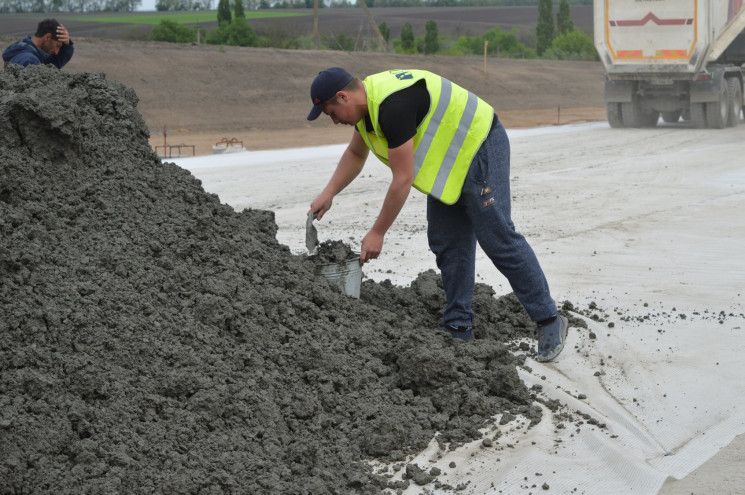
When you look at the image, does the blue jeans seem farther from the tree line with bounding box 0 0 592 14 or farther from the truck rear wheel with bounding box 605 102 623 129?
the tree line with bounding box 0 0 592 14

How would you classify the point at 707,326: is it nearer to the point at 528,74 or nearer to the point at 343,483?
the point at 343,483

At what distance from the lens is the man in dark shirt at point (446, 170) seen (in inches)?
168

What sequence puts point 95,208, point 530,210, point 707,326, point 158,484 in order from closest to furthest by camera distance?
point 158,484, point 95,208, point 707,326, point 530,210

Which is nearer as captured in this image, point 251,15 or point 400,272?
point 400,272

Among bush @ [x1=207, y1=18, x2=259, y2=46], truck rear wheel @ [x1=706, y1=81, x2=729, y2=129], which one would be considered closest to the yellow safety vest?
truck rear wheel @ [x1=706, y1=81, x2=729, y2=129]

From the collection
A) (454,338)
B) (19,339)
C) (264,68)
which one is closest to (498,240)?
→ (454,338)

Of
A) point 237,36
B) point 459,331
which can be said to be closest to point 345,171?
point 459,331

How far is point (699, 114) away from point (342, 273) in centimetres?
1515

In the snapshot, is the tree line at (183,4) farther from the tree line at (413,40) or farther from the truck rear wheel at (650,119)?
the truck rear wheel at (650,119)

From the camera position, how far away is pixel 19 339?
368 cm

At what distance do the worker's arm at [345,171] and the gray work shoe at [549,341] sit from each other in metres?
1.32

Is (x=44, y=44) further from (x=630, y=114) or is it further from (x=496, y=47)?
(x=496, y=47)

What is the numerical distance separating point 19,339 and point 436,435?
181 cm

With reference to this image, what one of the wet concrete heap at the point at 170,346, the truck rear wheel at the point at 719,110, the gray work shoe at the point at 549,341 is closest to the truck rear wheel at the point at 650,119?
the truck rear wheel at the point at 719,110
